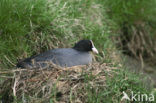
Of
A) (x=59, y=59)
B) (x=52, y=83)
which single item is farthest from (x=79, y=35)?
(x=52, y=83)

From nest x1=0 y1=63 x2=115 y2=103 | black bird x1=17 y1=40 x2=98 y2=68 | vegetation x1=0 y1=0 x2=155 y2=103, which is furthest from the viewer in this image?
black bird x1=17 y1=40 x2=98 y2=68

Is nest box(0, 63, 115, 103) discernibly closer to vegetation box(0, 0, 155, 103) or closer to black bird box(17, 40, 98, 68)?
vegetation box(0, 0, 155, 103)

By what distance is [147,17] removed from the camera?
266 inches

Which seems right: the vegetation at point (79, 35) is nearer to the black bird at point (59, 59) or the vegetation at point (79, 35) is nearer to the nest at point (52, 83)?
the nest at point (52, 83)

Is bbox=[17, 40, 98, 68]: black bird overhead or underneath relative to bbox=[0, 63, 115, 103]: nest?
overhead

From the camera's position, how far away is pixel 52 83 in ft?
12.4

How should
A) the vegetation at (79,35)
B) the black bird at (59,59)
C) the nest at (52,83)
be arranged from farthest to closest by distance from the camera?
the black bird at (59,59), the vegetation at (79,35), the nest at (52,83)

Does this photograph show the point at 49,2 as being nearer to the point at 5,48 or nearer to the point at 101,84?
the point at 5,48

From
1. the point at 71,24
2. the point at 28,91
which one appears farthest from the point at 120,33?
the point at 28,91

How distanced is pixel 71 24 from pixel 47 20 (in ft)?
1.30

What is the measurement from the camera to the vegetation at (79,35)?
382 centimetres

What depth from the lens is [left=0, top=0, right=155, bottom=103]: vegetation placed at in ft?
12.5

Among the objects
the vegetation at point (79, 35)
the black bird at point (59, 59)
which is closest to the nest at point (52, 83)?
the vegetation at point (79, 35)

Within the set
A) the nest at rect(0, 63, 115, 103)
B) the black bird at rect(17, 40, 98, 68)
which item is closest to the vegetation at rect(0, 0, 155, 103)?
the nest at rect(0, 63, 115, 103)
